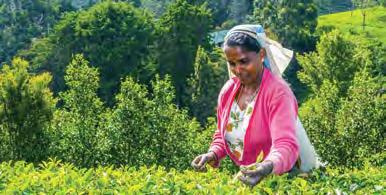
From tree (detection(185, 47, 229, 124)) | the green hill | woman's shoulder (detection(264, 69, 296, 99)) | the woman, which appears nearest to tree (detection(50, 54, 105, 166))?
the woman

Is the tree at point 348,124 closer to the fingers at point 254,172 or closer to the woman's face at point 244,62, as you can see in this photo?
the woman's face at point 244,62

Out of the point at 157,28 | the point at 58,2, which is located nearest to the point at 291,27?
the point at 157,28

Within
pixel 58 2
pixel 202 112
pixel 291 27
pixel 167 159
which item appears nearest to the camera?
pixel 167 159

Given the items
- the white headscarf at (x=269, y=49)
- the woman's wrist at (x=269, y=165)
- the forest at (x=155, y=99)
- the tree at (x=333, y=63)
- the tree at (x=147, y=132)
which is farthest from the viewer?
the tree at (x=333, y=63)

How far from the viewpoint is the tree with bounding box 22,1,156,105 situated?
48.7 m

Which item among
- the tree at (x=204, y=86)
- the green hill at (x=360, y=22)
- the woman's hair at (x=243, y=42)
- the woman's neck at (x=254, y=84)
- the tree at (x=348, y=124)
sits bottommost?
the green hill at (x=360, y=22)

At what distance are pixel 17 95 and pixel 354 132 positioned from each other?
11982 millimetres

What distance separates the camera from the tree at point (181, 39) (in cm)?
5091

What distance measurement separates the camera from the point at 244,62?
15.7 feet

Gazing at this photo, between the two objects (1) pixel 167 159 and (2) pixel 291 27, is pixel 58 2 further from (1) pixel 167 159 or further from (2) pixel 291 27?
(1) pixel 167 159

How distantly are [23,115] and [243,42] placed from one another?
67.8ft

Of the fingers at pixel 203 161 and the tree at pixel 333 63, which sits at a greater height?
the fingers at pixel 203 161

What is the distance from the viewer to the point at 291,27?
60781 mm

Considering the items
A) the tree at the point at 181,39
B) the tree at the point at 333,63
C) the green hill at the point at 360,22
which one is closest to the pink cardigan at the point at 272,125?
the tree at the point at 333,63
